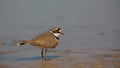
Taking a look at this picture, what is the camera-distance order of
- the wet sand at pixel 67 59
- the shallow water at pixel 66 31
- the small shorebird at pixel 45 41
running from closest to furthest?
the wet sand at pixel 67 59 → the shallow water at pixel 66 31 → the small shorebird at pixel 45 41

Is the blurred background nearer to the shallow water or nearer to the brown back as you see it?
the shallow water

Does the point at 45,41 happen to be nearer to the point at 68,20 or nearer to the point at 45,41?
the point at 45,41

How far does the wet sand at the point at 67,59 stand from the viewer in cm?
1038

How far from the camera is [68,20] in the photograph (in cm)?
1630

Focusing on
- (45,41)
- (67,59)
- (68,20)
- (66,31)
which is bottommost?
(67,59)

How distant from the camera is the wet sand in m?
10.4

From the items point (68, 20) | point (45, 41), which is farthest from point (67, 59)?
point (68, 20)

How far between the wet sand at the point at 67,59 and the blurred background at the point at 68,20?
634 millimetres

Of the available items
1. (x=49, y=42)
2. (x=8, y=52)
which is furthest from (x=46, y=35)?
(x=8, y=52)

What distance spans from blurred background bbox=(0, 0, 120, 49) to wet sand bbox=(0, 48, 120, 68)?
0.63m

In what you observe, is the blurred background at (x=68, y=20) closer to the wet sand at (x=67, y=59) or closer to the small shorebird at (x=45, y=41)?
the wet sand at (x=67, y=59)

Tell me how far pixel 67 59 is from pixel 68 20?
5332mm

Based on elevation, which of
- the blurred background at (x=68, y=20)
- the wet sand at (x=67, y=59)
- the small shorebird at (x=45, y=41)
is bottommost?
the wet sand at (x=67, y=59)

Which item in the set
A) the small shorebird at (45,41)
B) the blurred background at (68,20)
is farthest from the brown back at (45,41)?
the blurred background at (68,20)
